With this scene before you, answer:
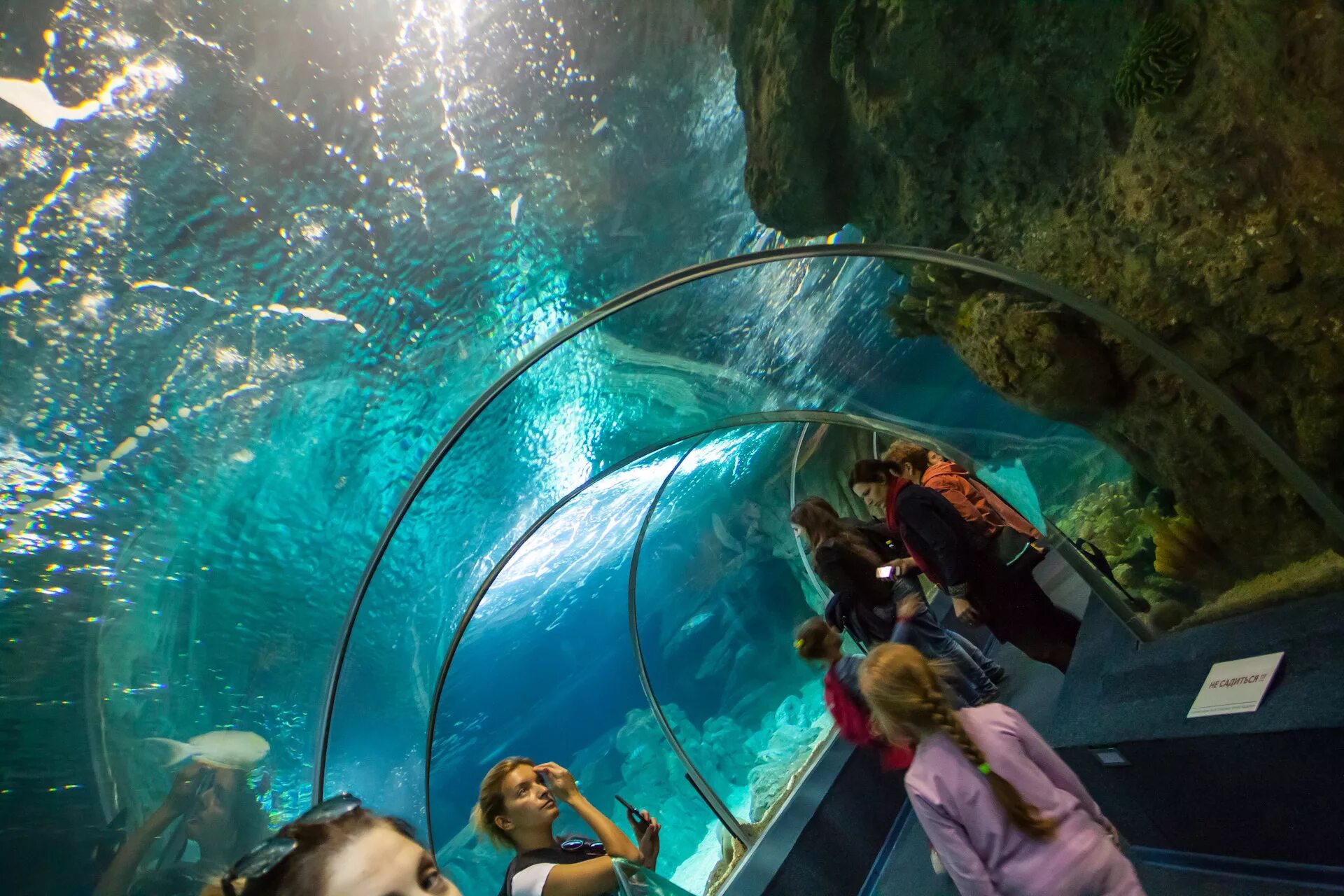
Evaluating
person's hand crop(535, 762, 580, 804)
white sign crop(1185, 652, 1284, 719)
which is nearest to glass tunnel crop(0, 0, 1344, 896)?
white sign crop(1185, 652, 1284, 719)

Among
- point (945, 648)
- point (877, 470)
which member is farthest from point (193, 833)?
point (945, 648)

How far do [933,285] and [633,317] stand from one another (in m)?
2.06

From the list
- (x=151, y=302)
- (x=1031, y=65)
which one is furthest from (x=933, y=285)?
(x=151, y=302)

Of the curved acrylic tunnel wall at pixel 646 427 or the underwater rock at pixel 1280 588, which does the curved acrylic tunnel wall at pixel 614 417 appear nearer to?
the curved acrylic tunnel wall at pixel 646 427

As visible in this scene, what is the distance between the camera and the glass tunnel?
8.63 feet

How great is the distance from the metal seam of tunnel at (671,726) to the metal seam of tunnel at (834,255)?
2.41 m

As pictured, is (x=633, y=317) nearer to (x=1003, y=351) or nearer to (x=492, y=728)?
(x=1003, y=351)

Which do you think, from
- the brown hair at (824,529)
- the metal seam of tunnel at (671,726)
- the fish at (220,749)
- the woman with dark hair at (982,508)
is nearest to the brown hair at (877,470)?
the woman with dark hair at (982,508)

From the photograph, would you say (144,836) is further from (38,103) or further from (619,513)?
(619,513)

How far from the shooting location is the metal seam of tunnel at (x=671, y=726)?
5453mm

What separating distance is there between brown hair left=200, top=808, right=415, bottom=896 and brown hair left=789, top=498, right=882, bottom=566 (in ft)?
12.3

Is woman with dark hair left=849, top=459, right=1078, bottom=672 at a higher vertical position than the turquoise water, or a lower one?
lower

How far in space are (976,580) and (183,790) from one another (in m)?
4.52

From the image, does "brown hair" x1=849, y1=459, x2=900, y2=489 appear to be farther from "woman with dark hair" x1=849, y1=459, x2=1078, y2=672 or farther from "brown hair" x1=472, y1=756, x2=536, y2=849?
"brown hair" x1=472, y1=756, x2=536, y2=849
